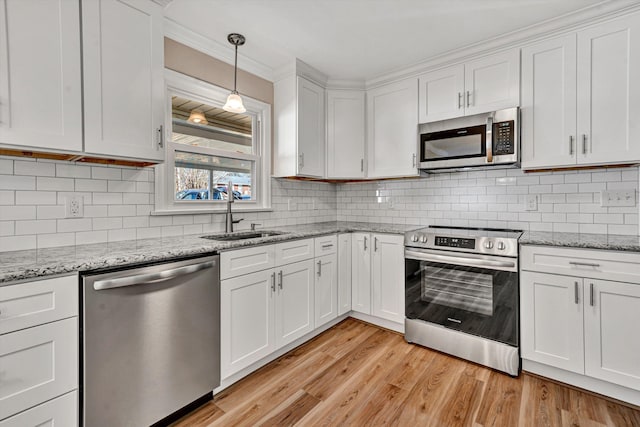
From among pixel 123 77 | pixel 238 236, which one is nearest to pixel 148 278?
pixel 238 236

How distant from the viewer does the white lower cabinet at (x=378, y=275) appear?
2.71 m

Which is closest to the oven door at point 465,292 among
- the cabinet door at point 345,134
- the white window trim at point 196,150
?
the cabinet door at point 345,134

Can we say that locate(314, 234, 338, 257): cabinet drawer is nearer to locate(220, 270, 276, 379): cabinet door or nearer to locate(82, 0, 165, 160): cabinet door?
locate(220, 270, 276, 379): cabinet door

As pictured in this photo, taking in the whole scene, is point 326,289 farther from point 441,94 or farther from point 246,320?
point 441,94

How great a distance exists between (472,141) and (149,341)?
2643mm

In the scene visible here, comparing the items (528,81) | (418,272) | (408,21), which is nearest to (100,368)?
(418,272)

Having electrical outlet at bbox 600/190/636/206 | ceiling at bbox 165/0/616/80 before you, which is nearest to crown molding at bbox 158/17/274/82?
ceiling at bbox 165/0/616/80

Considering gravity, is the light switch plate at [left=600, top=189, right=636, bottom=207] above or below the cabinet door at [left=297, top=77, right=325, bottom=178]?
below

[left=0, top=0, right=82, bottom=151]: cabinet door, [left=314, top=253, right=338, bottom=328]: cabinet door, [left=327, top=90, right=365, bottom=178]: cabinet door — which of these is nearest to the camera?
[left=0, top=0, right=82, bottom=151]: cabinet door

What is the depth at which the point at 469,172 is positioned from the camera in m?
2.85

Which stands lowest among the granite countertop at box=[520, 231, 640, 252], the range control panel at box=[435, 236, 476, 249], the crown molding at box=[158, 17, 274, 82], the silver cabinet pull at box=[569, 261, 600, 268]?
the silver cabinet pull at box=[569, 261, 600, 268]

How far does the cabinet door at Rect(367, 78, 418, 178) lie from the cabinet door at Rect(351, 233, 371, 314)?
0.74 m

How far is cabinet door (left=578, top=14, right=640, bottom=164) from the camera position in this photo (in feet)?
6.38

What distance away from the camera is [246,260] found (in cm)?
201
